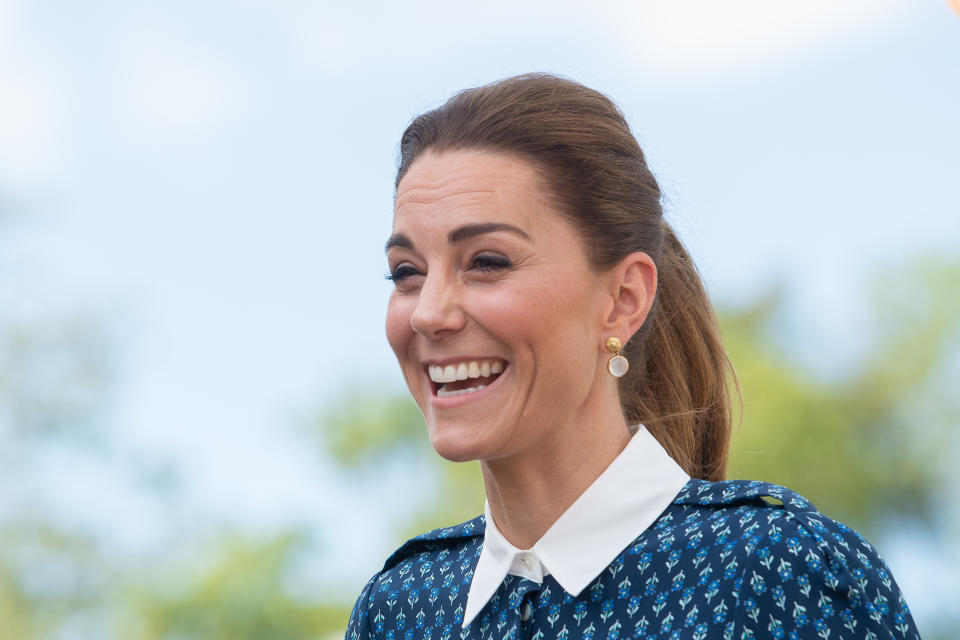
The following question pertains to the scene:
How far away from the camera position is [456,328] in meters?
2.03

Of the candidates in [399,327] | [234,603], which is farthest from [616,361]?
[234,603]

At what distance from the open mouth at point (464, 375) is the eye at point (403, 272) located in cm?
16

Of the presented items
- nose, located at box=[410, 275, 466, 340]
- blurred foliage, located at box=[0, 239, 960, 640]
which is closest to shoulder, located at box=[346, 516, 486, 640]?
nose, located at box=[410, 275, 466, 340]

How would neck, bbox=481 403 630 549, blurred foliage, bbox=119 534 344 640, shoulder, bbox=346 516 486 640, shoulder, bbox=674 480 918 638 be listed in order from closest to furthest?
shoulder, bbox=674 480 918 638, neck, bbox=481 403 630 549, shoulder, bbox=346 516 486 640, blurred foliage, bbox=119 534 344 640

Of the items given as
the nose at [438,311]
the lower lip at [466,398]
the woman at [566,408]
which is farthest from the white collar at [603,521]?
the nose at [438,311]

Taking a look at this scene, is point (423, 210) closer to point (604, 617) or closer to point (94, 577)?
point (604, 617)

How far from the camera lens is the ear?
214 centimetres

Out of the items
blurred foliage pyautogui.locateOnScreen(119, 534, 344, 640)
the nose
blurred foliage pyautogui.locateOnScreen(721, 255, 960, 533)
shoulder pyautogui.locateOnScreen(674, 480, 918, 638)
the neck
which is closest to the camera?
shoulder pyautogui.locateOnScreen(674, 480, 918, 638)

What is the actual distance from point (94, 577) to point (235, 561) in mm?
1799

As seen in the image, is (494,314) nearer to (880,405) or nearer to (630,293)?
(630,293)

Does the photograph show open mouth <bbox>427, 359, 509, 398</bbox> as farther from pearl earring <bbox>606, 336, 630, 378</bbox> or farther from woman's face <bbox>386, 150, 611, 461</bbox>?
pearl earring <bbox>606, 336, 630, 378</bbox>

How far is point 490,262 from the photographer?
2061 millimetres

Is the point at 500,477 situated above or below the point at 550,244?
below

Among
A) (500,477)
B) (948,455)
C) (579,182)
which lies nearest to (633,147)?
(579,182)
